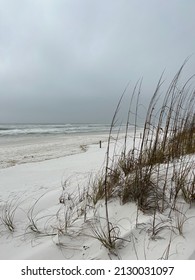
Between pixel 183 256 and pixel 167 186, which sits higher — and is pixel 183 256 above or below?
below

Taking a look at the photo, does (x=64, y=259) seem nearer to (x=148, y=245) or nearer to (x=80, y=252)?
(x=80, y=252)

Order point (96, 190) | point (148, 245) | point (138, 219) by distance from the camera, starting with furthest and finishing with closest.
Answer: point (96, 190) < point (138, 219) < point (148, 245)

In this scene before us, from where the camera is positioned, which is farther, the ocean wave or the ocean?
the ocean wave

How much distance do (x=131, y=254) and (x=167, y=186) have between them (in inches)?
37.4

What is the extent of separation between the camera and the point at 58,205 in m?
2.75

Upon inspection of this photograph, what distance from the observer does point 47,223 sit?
224 centimetres

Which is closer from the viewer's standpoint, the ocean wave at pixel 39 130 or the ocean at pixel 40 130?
the ocean at pixel 40 130
